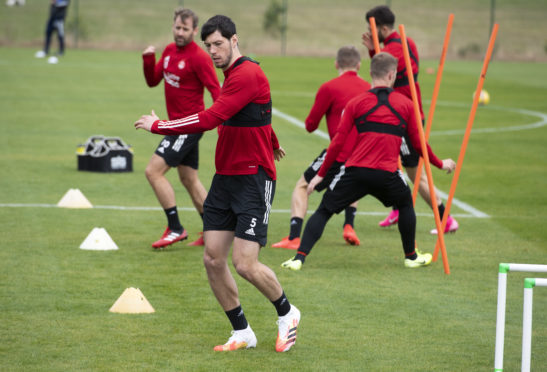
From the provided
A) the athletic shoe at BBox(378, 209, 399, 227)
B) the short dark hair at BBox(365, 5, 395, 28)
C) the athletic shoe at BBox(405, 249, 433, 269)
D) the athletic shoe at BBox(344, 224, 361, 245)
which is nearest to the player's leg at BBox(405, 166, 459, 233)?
the athletic shoe at BBox(378, 209, 399, 227)

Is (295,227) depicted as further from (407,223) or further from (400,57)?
(400,57)

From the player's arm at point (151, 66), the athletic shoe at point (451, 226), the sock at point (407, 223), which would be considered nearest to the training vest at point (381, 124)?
the sock at point (407, 223)

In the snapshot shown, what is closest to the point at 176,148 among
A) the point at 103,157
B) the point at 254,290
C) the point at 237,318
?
the point at 254,290

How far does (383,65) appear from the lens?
8.31 metres

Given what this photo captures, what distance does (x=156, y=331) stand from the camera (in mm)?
A: 6742

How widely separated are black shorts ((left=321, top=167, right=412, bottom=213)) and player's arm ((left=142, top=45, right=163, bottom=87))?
2346mm

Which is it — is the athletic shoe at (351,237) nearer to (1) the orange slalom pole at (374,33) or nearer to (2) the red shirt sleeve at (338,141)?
(2) the red shirt sleeve at (338,141)

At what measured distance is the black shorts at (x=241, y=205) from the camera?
621cm

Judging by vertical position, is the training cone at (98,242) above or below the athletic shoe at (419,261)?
below

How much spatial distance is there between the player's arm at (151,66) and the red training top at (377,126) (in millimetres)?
2294

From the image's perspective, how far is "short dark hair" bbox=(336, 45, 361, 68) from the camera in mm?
9695

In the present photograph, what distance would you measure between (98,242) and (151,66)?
1931 mm

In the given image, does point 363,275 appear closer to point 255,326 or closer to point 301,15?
point 255,326

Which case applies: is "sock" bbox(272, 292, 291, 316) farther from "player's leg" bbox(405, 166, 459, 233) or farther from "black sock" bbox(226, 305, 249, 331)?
"player's leg" bbox(405, 166, 459, 233)
